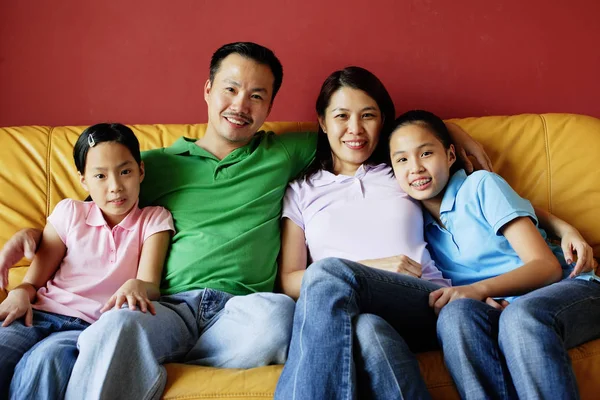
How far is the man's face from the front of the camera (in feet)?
5.65

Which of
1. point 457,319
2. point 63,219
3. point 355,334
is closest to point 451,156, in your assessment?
point 457,319

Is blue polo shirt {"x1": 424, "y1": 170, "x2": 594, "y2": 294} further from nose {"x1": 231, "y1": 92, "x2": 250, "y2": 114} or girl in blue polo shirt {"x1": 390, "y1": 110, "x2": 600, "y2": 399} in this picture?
nose {"x1": 231, "y1": 92, "x2": 250, "y2": 114}

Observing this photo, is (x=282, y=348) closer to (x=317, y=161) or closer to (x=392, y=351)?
(x=392, y=351)

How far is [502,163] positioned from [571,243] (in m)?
0.46

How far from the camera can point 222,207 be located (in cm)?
170

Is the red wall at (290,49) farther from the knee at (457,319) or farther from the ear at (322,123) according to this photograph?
the knee at (457,319)

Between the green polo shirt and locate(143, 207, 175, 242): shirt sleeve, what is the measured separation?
31mm

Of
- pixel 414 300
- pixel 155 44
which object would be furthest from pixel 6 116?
pixel 414 300

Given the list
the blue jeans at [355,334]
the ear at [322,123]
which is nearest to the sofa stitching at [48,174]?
the ear at [322,123]

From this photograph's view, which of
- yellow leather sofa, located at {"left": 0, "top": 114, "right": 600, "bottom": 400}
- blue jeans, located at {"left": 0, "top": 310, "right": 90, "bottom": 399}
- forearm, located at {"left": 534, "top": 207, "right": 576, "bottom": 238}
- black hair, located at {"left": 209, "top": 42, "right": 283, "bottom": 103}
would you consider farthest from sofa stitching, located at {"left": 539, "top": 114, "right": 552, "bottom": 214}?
blue jeans, located at {"left": 0, "top": 310, "right": 90, "bottom": 399}

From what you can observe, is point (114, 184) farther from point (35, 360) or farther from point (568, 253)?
point (568, 253)

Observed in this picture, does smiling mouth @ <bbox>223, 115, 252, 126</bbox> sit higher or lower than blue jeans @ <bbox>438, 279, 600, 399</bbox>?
higher

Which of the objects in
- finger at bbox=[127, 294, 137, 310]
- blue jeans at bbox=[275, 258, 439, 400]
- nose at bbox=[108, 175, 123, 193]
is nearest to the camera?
blue jeans at bbox=[275, 258, 439, 400]

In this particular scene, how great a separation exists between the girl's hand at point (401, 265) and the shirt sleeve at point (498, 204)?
0.74 ft
